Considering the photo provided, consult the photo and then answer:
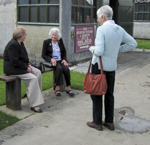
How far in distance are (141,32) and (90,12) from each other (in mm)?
10465

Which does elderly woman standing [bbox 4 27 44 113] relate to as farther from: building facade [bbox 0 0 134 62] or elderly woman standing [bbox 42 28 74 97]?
building facade [bbox 0 0 134 62]

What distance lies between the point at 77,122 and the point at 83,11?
6230mm

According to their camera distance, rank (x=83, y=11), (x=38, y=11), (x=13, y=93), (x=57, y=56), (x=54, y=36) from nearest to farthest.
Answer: (x=13, y=93), (x=54, y=36), (x=57, y=56), (x=38, y=11), (x=83, y=11)

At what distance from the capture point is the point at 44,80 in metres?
7.02

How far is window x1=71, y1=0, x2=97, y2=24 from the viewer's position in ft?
30.1

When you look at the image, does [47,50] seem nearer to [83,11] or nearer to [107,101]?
[107,101]

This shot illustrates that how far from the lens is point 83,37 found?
9.65 m

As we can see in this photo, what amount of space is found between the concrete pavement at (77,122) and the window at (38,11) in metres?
3.62

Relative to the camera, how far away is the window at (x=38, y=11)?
8812 mm

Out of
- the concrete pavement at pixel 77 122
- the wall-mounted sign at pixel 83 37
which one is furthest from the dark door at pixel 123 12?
the concrete pavement at pixel 77 122

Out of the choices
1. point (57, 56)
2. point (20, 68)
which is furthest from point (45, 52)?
point (20, 68)

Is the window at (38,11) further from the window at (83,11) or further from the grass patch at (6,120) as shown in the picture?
the grass patch at (6,120)

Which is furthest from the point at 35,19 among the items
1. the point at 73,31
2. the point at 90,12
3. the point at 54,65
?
the point at 54,65

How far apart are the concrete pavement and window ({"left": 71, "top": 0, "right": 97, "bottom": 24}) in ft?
11.9
